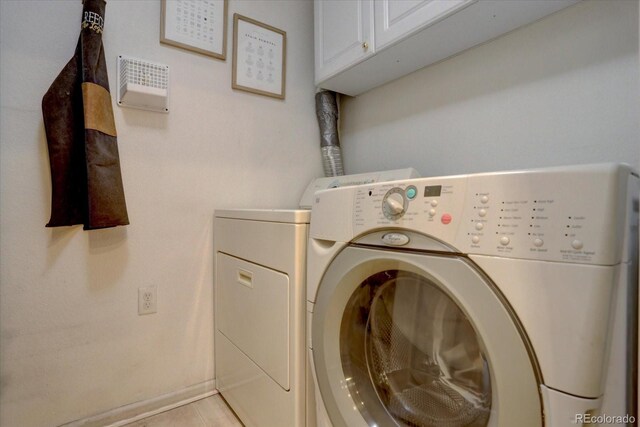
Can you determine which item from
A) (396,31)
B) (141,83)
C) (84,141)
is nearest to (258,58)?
(141,83)

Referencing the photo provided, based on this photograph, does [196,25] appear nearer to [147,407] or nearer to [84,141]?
[84,141]

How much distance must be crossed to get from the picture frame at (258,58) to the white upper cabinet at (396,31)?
0.22m

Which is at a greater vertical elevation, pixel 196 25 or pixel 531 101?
pixel 196 25

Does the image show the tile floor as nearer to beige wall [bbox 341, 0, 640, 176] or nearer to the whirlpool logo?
beige wall [bbox 341, 0, 640, 176]

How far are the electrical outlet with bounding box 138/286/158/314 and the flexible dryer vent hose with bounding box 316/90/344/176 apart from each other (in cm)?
107

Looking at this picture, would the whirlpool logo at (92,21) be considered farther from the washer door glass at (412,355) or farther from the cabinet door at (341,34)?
the washer door glass at (412,355)

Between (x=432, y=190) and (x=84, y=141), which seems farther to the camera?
(x=84, y=141)

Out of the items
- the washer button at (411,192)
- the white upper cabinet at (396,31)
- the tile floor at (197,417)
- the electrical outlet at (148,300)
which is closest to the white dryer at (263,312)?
the tile floor at (197,417)

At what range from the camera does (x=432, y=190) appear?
589mm

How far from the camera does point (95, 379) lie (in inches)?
47.5

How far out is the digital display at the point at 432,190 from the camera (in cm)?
58

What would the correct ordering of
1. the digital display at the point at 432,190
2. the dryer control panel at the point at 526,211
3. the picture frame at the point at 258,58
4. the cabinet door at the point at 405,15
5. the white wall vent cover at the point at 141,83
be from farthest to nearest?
the picture frame at the point at 258,58, the white wall vent cover at the point at 141,83, the cabinet door at the point at 405,15, the digital display at the point at 432,190, the dryer control panel at the point at 526,211

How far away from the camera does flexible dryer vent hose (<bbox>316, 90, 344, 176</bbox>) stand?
→ 174 cm

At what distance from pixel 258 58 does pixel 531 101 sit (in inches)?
Answer: 49.7
